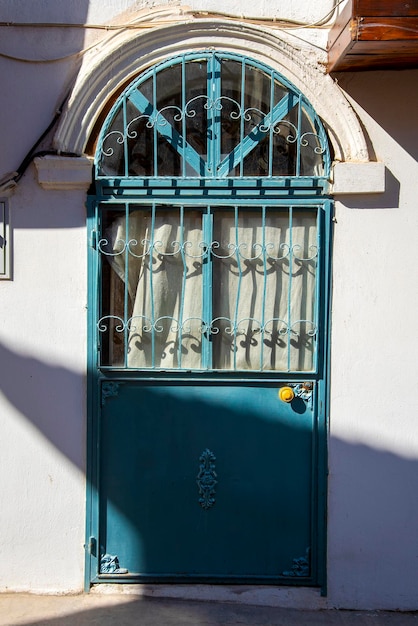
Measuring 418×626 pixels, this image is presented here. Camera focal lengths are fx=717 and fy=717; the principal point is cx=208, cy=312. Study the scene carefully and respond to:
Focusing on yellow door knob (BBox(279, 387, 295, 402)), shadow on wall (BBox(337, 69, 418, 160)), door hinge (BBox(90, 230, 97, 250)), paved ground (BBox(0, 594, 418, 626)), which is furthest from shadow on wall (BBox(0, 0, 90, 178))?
paved ground (BBox(0, 594, 418, 626))

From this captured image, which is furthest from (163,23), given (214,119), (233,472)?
(233,472)

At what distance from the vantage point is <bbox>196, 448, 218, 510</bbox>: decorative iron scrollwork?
4.19 meters

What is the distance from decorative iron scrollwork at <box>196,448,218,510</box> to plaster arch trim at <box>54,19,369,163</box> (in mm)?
1892

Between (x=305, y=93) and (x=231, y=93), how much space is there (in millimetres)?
430

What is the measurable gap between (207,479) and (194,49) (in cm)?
250

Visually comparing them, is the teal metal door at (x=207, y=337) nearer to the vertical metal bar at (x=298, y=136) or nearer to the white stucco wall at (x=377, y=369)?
the vertical metal bar at (x=298, y=136)

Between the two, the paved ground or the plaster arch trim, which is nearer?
the paved ground

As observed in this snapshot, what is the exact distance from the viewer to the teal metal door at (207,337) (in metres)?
4.16

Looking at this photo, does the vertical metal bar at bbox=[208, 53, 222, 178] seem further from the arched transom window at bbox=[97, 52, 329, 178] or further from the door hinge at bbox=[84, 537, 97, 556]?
the door hinge at bbox=[84, 537, 97, 556]

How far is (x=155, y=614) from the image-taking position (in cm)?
404

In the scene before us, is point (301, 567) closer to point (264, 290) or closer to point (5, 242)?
point (264, 290)

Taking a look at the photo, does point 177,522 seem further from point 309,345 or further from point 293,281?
point 293,281

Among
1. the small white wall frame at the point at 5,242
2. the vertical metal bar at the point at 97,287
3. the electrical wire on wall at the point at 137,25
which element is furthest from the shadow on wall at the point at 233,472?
Answer: the electrical wire on wall at the point at 137,25

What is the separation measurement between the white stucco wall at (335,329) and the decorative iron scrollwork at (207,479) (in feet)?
2.24
